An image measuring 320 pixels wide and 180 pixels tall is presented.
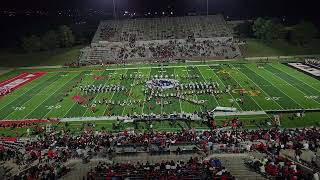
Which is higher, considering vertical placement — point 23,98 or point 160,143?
point 160,143

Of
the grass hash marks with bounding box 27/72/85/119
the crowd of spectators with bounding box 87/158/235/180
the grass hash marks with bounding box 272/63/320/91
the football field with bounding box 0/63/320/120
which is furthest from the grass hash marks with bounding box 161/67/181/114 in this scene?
the grass hash marks with bounding box 272/63/320/91

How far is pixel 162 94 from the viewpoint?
39969mm

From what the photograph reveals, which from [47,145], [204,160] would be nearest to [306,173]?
[204,160]

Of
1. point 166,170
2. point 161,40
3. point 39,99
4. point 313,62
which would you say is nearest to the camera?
point 166,170

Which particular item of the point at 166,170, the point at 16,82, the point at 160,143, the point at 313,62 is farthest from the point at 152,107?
the point at 313,62

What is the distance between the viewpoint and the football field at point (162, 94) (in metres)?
35.4

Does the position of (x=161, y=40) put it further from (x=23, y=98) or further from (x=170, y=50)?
(x=23, y=98)

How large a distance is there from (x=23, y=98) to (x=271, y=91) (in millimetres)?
26405

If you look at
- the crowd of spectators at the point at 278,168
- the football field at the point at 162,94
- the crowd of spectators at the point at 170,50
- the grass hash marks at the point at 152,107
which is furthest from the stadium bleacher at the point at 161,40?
the crowd of spectators at the point at 278,168

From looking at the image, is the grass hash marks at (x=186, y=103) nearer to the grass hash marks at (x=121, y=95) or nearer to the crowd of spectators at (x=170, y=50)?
the grass hash marks at (x=121, y=95)

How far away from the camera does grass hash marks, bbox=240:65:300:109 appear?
34991 millimetres

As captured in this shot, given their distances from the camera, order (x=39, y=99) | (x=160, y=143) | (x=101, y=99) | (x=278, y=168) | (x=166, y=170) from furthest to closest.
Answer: (x=39, y=99) → (x=101, y=99) → (x=160, y=143) → (x=166, y=170) → (x=278, y=168)

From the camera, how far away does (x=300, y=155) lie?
22109mm

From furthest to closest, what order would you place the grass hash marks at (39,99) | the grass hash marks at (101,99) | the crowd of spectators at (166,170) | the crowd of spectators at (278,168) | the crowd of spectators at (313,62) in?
the crowd of spectators at (313,62) → the grass hash marks at (39,99) → the grass hash marks at (101,99) → the crowd of spectators at (166,170) → the crowd of spectators at (278,168)
